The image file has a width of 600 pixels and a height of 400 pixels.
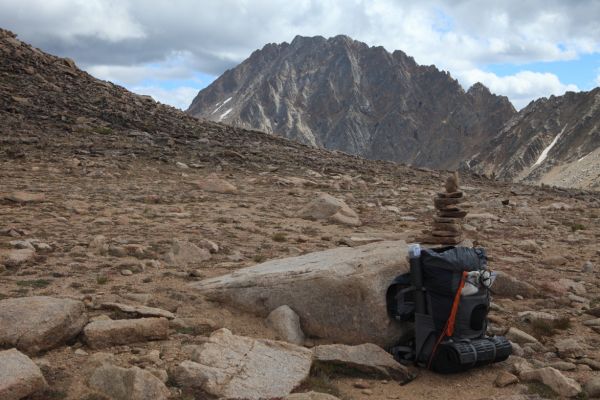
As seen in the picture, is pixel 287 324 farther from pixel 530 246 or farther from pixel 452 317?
pixel 530 246

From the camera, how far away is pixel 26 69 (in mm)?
32750

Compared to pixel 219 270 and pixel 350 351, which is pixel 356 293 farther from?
pixel 219 270

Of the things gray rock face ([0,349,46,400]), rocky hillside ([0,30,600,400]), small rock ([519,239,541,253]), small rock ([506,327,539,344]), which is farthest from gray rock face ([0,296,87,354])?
small rock ([519,239,541,253])

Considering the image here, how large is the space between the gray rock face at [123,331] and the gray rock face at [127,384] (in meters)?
0.95

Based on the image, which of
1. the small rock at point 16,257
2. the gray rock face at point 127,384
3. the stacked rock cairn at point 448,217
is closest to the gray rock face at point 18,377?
the gray rock face at point 127,384

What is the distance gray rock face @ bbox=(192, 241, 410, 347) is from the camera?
24.7 feet

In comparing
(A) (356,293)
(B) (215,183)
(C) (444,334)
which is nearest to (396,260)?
(A) (356,293)

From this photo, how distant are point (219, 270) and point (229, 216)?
5.34 m

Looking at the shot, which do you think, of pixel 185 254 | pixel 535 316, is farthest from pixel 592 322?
pixel 185 254

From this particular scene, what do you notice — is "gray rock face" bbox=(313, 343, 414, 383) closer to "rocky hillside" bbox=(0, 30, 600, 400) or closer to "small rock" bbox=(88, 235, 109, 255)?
"rocky hillside" bbox=(0, 30, 600, 400)

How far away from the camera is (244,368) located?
6191 millimetres

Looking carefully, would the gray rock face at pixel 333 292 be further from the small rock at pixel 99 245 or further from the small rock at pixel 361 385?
the small rock at pixel 99 245

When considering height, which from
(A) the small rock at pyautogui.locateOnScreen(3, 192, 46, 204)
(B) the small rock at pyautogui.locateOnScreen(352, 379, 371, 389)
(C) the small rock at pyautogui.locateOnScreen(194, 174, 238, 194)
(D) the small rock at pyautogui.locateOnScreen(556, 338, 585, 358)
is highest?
(C) the small rock at pyautogui.locateOnScreen(194, 174, 238, 194)

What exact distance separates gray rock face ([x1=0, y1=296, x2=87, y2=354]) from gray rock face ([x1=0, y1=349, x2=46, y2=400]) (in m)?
0.58
